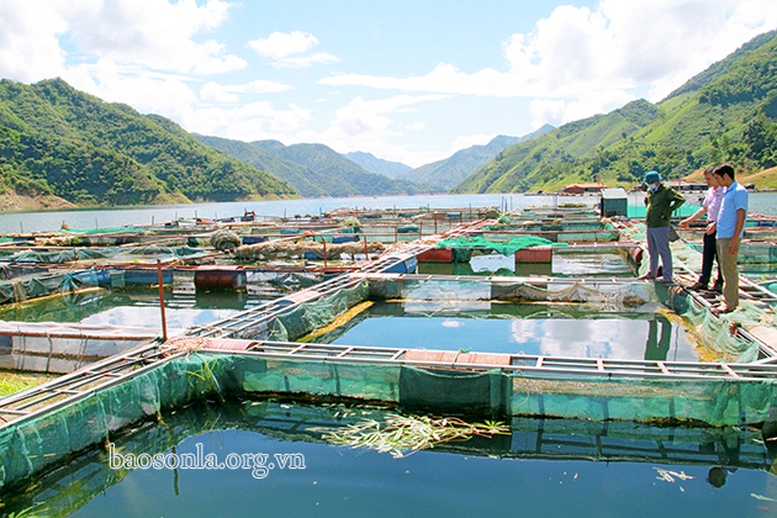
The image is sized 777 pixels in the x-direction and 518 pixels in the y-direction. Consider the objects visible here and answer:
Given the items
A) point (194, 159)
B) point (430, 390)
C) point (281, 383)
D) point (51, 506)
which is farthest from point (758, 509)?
point (194, 159)

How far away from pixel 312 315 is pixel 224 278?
5045mm

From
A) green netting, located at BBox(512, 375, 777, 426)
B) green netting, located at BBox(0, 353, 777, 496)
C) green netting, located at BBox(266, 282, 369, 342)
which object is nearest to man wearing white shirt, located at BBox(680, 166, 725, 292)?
green netting, located at BBox(512, 375, 777, 426)

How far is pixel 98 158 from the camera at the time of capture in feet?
294

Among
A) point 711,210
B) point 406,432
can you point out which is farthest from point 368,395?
point 711,210

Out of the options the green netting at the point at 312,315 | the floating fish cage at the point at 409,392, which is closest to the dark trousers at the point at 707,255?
the floating fish cage at the point at 409,392

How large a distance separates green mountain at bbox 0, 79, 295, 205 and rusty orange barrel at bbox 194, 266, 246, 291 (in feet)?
264

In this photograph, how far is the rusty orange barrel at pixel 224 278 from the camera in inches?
490

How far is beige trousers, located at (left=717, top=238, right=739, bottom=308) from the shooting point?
20.1 feet

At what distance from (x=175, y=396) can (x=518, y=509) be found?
349 centimetres

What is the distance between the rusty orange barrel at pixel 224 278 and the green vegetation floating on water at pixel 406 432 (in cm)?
821

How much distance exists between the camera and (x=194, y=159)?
11794 centimetres

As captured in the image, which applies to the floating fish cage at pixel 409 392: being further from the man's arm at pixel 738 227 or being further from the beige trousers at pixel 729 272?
the man's arm at pixel 738 227

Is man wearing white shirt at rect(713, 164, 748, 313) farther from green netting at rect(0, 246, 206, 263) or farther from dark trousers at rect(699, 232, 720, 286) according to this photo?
green netting at rect(0, 246, 206, 263)

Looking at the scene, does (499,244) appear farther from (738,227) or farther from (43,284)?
(43,284)
